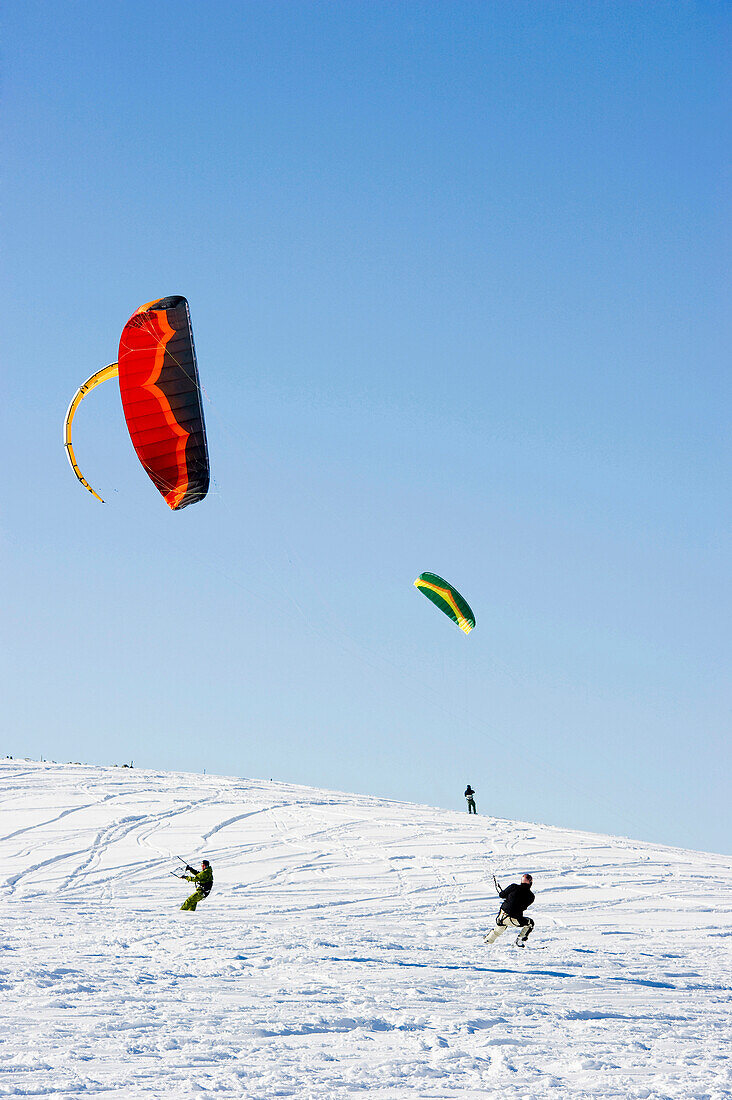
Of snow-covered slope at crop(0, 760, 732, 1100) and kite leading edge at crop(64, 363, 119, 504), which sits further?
kite leading edge at crop(64, 363, 119, 504)

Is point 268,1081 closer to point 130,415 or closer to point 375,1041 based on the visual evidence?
point 375,1041

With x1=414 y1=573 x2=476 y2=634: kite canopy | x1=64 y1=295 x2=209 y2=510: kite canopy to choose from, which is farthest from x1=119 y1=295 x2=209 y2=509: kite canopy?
x1=414 y1=573 x2=476 y2=634: kite canopy

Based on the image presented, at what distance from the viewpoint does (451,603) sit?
1086 inches

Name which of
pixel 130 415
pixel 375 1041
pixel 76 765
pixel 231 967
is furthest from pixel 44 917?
pixel 76 765

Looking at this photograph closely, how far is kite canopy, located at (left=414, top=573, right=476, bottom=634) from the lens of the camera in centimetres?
2748

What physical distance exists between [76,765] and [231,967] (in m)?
22.2

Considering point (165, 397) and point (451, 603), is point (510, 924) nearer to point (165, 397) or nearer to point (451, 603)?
point (165, 397)

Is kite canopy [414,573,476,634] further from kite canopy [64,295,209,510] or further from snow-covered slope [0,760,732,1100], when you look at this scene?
kite canopy [64,295,209,510]

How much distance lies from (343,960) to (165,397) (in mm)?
11758

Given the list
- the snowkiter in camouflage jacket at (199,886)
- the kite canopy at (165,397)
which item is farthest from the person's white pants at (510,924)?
the kite canopy at (165,397)

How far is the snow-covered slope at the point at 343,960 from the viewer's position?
6.57 meters

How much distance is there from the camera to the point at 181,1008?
812 centimetres

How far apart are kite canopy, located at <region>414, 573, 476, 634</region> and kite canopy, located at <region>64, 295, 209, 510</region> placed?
991 centimetres

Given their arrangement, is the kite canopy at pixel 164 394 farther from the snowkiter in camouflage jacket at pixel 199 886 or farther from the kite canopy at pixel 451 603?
the kite canopy at pixel 451 603
